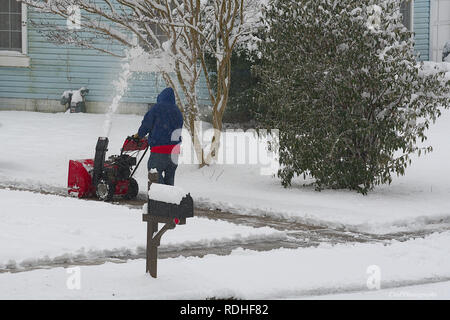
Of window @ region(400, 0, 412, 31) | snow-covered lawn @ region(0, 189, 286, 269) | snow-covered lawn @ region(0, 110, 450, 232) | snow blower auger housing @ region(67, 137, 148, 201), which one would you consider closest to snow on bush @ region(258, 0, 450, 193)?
snow-covered lawn @ region(0, 110, 450, 232)

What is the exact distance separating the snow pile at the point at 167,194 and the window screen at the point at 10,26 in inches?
761

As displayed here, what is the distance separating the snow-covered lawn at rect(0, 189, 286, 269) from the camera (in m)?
9.43

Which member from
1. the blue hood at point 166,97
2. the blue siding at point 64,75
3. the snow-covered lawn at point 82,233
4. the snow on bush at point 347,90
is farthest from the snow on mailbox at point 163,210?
the blue siding at point 64,75

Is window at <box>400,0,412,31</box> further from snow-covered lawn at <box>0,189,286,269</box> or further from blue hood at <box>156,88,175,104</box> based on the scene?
snow-covered lawn at <box>0,189,286,269</box>

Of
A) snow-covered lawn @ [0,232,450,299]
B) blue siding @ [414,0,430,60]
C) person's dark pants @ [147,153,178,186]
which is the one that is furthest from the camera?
blue siding @ [414,0,430,60]

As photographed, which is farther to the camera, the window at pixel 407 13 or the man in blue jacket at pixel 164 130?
the window at pixel 407 13

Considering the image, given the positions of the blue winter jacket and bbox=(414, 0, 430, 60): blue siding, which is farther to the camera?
bbox=(414, 0, 430, 60): blue siding

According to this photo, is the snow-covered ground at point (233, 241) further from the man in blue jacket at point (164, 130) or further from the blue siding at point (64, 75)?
the blue siding at point (64, 75)

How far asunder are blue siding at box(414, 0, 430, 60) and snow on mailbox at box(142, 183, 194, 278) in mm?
17093

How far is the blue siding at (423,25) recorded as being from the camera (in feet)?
77.9

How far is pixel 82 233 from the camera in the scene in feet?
35.3

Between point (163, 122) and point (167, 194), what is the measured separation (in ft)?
16.0

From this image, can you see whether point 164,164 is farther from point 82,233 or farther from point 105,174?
point 82,233
